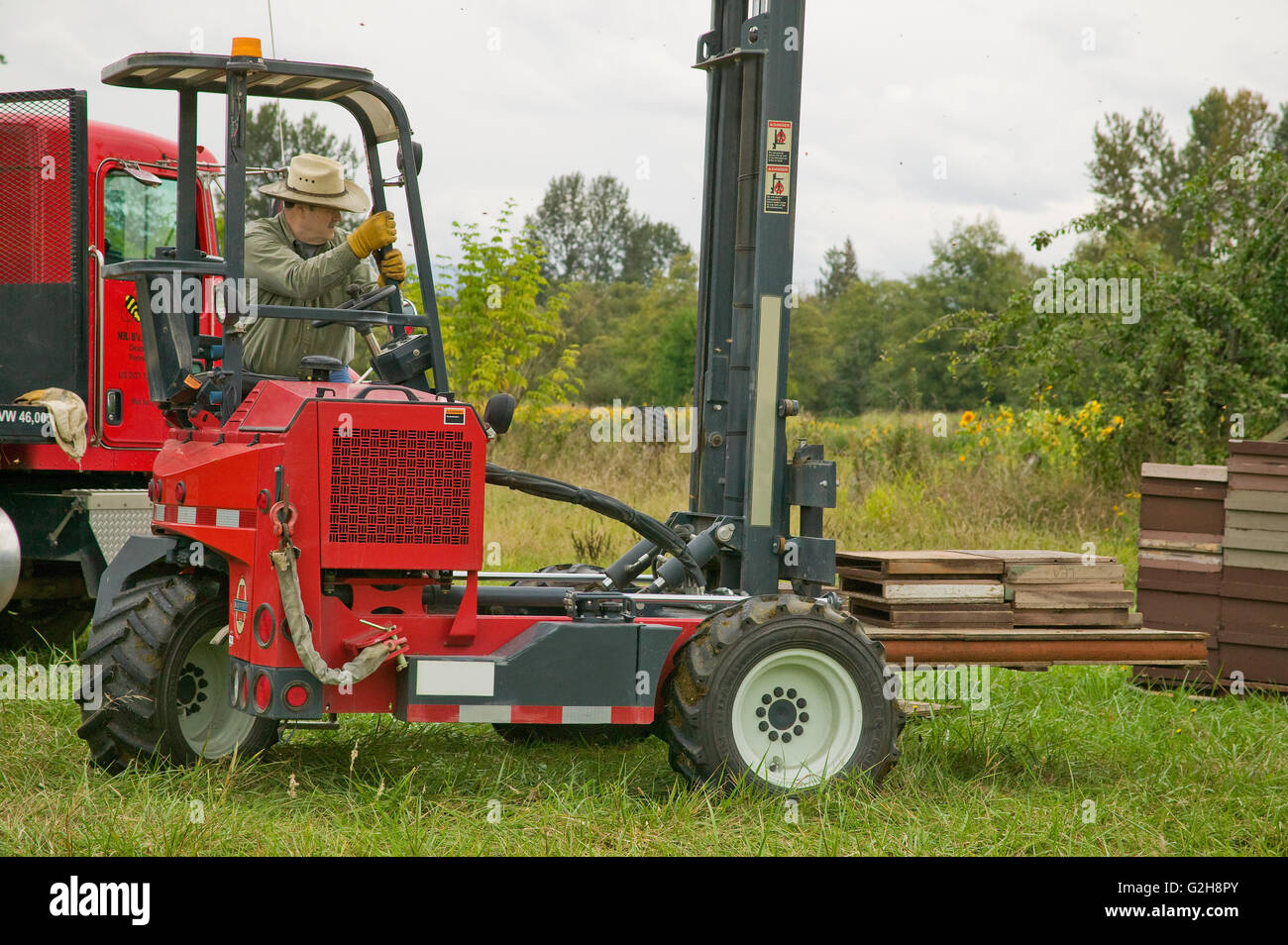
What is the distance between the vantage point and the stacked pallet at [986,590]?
21.0 feet

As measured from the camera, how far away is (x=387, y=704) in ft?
16.4

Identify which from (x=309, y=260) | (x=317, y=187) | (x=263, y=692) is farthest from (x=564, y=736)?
(x=317, y=187)

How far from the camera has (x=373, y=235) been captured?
16.4 ft

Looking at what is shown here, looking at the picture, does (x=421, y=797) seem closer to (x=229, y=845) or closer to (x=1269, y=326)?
(x=229, y=845)

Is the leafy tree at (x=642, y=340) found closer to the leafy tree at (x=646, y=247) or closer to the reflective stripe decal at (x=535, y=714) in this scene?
the leafy tree at (x=646, y=247)

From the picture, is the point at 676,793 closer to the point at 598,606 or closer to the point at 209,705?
the point at 598,606

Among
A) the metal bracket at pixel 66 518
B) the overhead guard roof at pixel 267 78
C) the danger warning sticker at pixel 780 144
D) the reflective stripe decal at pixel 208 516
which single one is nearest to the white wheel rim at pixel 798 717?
the reflective stripe decal at pixel 208 516

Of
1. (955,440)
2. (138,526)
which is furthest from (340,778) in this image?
(955,440)

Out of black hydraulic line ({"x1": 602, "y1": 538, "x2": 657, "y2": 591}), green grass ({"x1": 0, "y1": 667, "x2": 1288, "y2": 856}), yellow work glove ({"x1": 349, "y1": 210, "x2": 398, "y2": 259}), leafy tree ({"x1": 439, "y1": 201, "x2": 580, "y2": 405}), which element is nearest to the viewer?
green grass ({"x1": 0, "y1": 667, "x2": 1288, "y2": 856})

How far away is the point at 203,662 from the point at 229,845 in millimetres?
1275

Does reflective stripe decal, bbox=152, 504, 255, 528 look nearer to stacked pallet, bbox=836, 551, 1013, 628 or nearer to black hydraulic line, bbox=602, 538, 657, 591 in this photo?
black hydraulic line, bbox=602, 538, 657, 591

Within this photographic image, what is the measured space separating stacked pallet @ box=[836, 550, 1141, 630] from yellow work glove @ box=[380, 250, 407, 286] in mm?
2739

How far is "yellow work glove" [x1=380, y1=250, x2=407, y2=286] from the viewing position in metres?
5.20

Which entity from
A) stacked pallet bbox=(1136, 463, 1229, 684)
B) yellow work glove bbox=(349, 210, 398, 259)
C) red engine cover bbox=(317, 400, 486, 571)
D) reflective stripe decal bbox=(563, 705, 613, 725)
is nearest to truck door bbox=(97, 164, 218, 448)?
yellow work glove bbox=(349, 210, 398, 259)
